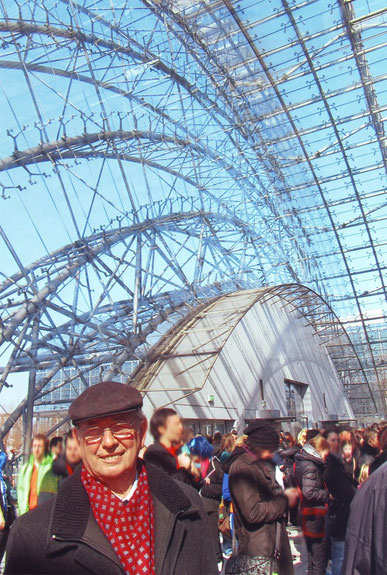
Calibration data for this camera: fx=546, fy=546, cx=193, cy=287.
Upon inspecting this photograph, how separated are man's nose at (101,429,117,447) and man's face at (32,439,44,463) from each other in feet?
12.3

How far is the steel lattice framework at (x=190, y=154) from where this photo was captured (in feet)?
37.6

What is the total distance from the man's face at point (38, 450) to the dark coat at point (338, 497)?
2737 millimetres

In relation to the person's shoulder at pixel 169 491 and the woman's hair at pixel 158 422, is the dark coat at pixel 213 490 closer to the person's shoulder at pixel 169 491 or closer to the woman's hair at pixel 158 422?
the woman's hair at pixel 158 422

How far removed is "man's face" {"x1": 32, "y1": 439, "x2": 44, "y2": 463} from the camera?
525 cm

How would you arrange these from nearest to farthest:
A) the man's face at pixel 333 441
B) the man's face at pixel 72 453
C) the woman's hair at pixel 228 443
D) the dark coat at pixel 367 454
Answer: the man's face at pixel 72 453, the man's face at pixel 333 441, the woman's hair at pixel 228 443, the dark coat at pixel 367 454

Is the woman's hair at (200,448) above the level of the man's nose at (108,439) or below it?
above

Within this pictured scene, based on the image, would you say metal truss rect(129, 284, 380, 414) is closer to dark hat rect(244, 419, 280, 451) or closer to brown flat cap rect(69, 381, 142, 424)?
dark hat rect(244, 419, 280, 451)

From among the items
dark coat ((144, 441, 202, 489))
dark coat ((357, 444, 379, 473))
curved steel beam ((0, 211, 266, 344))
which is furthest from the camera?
curved steel beam ((0, 211, 266, 344))

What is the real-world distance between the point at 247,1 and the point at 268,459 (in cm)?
1873

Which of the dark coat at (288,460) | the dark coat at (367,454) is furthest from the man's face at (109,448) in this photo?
the dark coat at (367,454)

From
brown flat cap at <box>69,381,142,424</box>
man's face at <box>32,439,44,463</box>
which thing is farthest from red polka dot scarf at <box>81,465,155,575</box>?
man's face at <box>32,439,44,463</box>

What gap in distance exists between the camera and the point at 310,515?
5.04 meters

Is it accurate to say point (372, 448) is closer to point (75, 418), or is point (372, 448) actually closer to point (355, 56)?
point (75, 418)

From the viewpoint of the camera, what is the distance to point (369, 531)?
5.68ft
